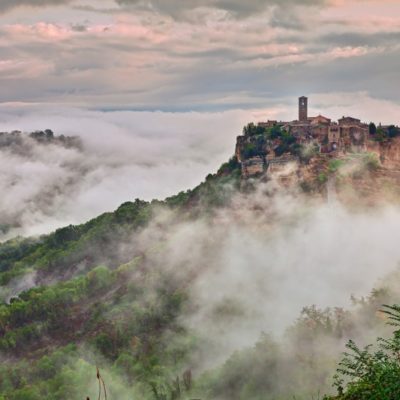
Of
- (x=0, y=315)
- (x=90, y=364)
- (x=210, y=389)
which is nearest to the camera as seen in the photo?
(x=210, y=389)

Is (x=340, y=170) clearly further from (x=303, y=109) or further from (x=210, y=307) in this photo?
(x=210, y=307)

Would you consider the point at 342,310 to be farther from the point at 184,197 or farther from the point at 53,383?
the point at 184,197

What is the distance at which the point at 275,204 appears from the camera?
14012cm

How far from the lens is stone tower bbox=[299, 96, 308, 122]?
484 feet

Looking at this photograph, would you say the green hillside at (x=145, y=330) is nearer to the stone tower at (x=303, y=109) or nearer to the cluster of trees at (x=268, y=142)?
the cluster of trees at (x=268, y=142)

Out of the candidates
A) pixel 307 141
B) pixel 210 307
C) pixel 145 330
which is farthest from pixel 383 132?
pixel 145 330

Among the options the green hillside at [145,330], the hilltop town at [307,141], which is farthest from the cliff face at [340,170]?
the green hillside at [145,330]

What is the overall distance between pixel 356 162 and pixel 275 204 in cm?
2114

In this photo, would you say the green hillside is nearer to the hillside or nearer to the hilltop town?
the hillside

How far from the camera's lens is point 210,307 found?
418 feet

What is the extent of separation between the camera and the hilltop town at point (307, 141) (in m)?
132

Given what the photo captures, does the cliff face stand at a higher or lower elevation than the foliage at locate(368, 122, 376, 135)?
lower

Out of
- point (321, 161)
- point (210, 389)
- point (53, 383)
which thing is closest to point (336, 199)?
point (321, 161)

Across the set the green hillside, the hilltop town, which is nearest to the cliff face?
the hilltop town
